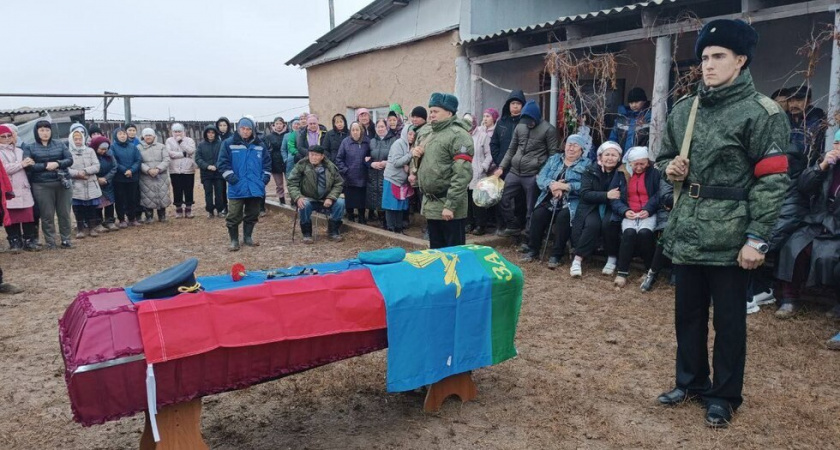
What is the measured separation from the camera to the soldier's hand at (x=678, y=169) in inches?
133

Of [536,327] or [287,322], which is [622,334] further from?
[287,322]

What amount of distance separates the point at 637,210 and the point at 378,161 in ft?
13.4

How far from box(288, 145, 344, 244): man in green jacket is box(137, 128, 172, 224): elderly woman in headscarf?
3.01 meters

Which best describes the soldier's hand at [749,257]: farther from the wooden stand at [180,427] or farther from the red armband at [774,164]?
the wooden stand at [180,427]

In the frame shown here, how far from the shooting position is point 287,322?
286 cm

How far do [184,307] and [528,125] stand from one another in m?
5.85

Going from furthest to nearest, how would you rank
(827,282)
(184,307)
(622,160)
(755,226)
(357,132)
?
(357,132), (622,160), (827,282), (755,226), (184,307)

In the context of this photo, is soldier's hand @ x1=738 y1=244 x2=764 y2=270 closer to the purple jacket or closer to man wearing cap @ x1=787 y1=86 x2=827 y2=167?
man wearing cap @ x1=787 y1=86 x2=827 y2=167

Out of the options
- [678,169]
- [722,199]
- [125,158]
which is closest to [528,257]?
[678,169]

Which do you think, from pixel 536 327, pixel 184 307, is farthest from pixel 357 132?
pixel 184 307

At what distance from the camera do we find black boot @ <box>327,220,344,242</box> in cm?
909

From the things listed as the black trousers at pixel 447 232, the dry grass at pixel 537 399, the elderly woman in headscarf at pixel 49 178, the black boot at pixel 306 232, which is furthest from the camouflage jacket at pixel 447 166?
the elderly woman in headscarf at pixel 49 178

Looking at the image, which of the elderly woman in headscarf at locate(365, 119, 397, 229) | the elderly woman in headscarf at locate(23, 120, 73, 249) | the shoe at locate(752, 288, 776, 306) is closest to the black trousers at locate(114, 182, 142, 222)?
the elderly woman in headscarf at locate(23, 120, 73, 249)

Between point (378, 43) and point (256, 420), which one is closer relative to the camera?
point (256, 420)
